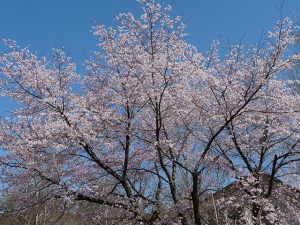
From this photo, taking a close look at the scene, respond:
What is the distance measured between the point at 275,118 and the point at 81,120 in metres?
5.03

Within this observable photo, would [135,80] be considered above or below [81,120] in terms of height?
above

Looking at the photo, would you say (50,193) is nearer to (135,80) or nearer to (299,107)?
(135,80)

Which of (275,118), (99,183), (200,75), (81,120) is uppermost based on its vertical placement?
(200,75)

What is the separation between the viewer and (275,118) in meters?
9.70

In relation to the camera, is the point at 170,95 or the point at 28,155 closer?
the point at 28,155

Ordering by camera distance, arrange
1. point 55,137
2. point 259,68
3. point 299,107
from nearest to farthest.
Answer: point 55,137 → point 259,68 → point 299,107

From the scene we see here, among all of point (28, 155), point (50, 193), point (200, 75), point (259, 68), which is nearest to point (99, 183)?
point (50, 193)

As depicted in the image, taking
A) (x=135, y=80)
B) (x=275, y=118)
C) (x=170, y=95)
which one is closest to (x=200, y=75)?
(x=170, y=95)

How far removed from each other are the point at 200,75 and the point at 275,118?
2.41 metres

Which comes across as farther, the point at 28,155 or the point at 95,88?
the point at 95,88

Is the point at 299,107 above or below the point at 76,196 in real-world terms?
above

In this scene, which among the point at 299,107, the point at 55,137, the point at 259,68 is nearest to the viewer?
the point at 55,137

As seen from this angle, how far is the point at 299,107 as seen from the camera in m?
9.26

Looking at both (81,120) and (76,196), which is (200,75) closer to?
(81,120)
